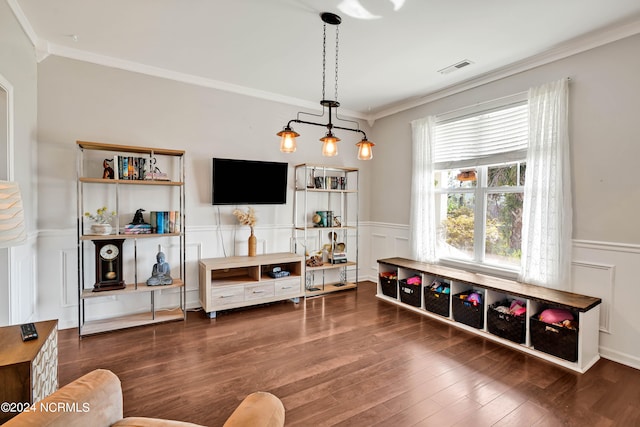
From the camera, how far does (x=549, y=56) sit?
3057 mm

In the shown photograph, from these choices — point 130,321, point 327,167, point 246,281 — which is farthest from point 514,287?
point 130,321

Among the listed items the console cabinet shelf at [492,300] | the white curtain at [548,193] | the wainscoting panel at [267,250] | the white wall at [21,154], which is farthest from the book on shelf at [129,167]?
the white curtain at [548,193]

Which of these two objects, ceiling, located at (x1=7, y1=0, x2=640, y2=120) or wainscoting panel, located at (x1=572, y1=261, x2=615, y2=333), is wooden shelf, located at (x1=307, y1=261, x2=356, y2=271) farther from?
wainscoting panel, located at (x1=572, y1=261, x2=615, y2=333)

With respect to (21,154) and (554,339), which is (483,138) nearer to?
(554,339)

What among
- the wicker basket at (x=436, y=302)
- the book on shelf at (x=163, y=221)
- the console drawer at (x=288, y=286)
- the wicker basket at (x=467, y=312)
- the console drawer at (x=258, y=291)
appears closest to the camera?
the wicker basket at (x=467, y=312)

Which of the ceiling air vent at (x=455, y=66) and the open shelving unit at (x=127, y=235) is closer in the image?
the open shelving unit at (x=127, y=235)

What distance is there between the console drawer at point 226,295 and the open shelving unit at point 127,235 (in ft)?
1.06

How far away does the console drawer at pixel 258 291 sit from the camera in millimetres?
3756

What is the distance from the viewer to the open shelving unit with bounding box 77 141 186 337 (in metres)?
3.07

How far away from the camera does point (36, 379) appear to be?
1.45 metres

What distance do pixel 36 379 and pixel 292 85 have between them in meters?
3.61

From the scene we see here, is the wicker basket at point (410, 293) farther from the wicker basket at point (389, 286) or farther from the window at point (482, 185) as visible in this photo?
the window at point (482, 185)

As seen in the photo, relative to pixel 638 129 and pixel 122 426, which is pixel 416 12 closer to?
pixel 638 129

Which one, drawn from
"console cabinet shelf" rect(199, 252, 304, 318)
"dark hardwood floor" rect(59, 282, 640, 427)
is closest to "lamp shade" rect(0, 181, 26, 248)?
"dark hardwood floor" rect(59, 282, 640, 427)
